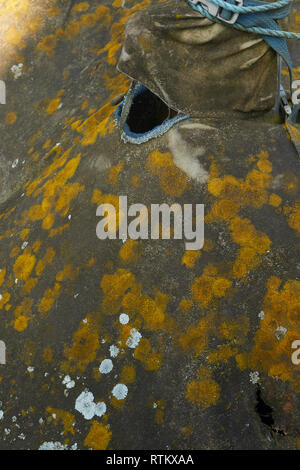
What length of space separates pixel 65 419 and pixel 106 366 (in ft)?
0.98

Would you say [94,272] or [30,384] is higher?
[94,272]

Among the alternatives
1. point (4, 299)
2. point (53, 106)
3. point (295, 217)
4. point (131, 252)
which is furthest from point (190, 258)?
point (53, 106)

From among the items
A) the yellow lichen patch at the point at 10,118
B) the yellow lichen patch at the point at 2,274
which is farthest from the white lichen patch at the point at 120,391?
the yellow lichen patch at the point at 10,118

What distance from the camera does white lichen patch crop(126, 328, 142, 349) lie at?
2.04 meters

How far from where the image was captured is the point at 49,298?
2.32 meters

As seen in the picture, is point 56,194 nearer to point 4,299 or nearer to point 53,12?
point 4,299

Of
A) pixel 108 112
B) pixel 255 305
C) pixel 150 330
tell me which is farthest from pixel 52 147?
pixel 255 305

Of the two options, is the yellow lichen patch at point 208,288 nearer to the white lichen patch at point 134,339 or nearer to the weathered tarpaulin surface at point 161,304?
the weathered tarpaulin surface at point 161,304

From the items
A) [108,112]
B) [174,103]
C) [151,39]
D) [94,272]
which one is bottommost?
[94,272]

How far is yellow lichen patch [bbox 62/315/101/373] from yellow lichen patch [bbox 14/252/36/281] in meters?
0.54

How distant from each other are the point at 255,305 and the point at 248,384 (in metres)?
0.34

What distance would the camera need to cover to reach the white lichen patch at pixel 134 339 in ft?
6.69

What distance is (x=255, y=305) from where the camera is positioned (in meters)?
1.94

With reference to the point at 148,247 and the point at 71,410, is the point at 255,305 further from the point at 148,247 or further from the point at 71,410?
the point at 71,410
